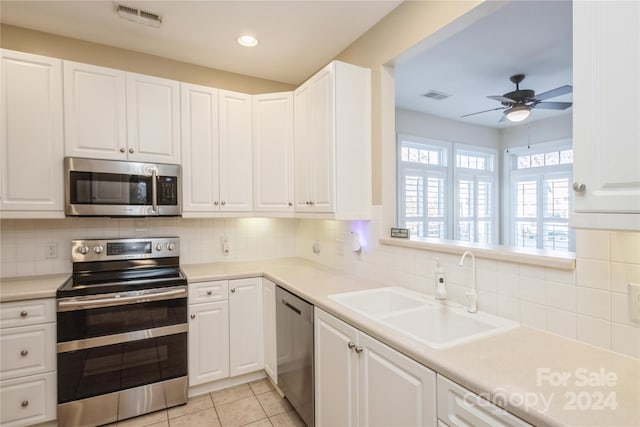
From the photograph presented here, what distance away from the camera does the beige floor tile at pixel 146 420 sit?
7.07 ft

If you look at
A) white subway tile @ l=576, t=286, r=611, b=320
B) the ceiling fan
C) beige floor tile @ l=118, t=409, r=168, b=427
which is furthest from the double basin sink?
the ceiling fan

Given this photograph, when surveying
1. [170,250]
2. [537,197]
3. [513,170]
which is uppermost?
[513,170]

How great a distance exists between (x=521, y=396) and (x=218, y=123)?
8.74ft

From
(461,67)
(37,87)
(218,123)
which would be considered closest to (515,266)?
(218,123)

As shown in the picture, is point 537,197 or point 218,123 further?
point 537,197

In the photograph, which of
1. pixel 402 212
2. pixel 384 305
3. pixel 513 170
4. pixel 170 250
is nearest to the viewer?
pixel 384 305

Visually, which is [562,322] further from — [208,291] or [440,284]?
[208,291]

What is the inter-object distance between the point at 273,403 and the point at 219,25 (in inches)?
109

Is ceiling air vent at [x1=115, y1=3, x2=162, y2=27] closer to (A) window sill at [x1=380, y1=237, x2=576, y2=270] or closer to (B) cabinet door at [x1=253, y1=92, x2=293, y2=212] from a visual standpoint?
→ (B) cabinet door at [x1=253, y1=92, x2=293, y2=212]

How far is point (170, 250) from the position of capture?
273cm

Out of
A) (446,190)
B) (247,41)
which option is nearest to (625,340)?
(247,41)

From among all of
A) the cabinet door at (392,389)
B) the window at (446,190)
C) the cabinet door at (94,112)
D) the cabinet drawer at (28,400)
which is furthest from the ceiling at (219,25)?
the window at (446,190)

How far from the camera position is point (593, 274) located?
1236 millimetres

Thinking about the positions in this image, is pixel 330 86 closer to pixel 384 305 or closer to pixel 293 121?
pixel 293 121
